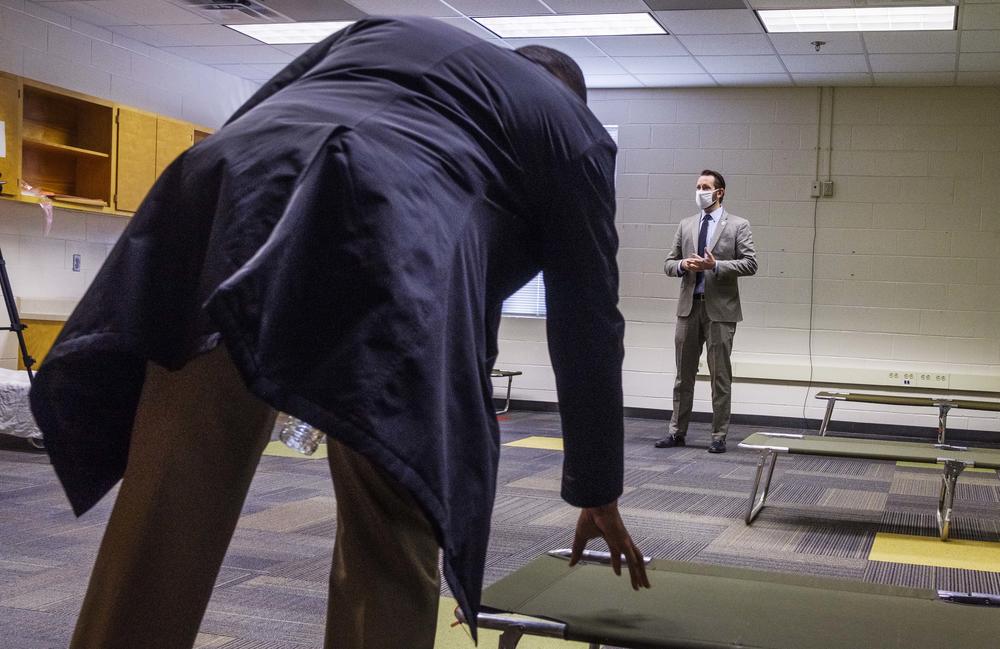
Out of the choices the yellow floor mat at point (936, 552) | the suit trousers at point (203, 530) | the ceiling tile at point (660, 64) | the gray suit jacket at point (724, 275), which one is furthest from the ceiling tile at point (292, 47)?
the suit trousers at point (203, 530)

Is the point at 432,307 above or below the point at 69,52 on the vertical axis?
below

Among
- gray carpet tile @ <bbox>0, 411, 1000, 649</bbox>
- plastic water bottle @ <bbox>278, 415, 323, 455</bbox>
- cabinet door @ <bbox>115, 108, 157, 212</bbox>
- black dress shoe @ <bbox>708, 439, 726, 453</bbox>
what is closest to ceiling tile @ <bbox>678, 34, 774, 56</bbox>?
black dress shoe @ <bbox>708, 439, 726, 453</bbox>

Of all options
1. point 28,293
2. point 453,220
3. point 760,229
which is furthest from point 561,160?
point 760,229

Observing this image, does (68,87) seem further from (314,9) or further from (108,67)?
(314,9)

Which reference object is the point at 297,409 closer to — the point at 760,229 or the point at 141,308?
the point at 141,308

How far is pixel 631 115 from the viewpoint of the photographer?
7637 mm

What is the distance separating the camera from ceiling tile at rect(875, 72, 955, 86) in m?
6.72

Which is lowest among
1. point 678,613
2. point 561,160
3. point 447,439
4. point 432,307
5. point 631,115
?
point 678,613

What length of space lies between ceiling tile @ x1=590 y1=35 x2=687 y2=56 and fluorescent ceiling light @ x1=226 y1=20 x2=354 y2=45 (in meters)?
1.53

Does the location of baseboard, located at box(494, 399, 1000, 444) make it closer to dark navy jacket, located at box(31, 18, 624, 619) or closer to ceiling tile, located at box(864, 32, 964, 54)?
ceiling tile, located at box(864, 32, 964, 54)

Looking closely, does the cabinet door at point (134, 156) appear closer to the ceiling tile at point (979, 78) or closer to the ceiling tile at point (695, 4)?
the ceiling tile at point (695, 4)

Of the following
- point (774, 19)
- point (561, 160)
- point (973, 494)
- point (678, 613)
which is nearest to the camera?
point (561, 160)

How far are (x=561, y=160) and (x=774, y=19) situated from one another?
16.8ft

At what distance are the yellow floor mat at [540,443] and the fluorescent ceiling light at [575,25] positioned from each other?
2339mm
